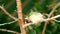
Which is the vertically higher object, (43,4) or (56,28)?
(43,4)

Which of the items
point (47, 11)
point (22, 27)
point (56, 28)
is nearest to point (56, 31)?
point (56, 28)

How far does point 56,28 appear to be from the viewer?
46.0 inches

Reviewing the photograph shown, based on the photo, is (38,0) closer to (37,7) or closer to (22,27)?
(37,7)

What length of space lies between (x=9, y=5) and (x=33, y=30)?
0.91 feet

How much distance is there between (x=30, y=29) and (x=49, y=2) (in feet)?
0.93

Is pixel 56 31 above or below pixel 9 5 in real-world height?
below

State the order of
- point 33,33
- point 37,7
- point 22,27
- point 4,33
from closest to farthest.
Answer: point 22,27, point 33,33, point 37,7, point 4,33

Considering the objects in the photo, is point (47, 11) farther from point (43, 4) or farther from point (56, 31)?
point (56, 31)

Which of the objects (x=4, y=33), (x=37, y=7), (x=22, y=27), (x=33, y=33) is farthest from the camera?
(x=4, y=33)

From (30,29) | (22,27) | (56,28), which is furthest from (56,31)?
(22,27)

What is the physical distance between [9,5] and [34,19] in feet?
1.10

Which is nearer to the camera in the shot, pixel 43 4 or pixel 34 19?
pixel 34 19

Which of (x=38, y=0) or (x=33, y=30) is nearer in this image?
(x=33, y=30)

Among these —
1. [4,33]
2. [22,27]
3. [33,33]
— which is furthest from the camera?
[4,33]
